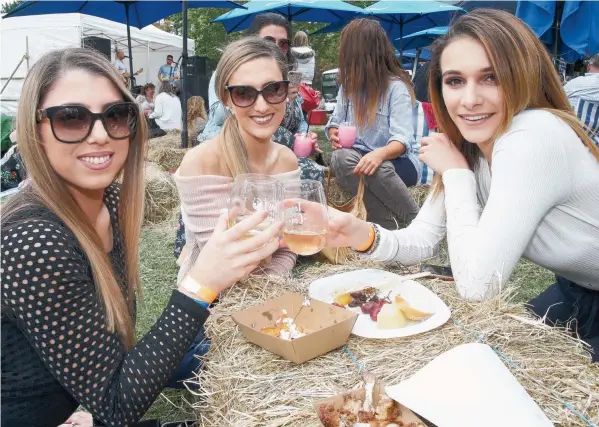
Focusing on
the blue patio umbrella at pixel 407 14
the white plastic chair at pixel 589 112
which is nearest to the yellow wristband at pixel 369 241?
the white plastic chair at pixel 589 112

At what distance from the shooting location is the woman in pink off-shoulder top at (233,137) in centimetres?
283

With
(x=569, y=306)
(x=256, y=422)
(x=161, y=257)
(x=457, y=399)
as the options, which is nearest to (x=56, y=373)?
(x=256, y=422)

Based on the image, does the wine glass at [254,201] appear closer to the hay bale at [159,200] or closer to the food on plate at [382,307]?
the food on plate at [382,307]

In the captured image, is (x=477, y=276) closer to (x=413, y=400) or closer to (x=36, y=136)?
(x=413, y=400)

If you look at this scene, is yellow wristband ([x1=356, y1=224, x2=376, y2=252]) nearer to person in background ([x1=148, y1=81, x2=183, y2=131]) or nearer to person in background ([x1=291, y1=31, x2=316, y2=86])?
person in background ([x1=291, y1=31, x2=316, y2=86])

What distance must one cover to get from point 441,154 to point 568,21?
502 cm

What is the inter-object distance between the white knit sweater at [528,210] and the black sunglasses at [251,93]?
3.76 ft

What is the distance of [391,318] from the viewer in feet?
5.71

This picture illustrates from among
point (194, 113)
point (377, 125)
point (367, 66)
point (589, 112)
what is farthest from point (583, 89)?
point (194, 113)

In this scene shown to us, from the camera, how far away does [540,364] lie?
146 cm

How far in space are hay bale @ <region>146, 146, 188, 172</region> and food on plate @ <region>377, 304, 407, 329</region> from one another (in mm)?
7082

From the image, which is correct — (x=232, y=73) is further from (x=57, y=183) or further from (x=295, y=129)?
(x=295, y=129)

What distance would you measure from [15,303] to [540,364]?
150 cm

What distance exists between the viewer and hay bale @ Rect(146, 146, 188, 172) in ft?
27.6
